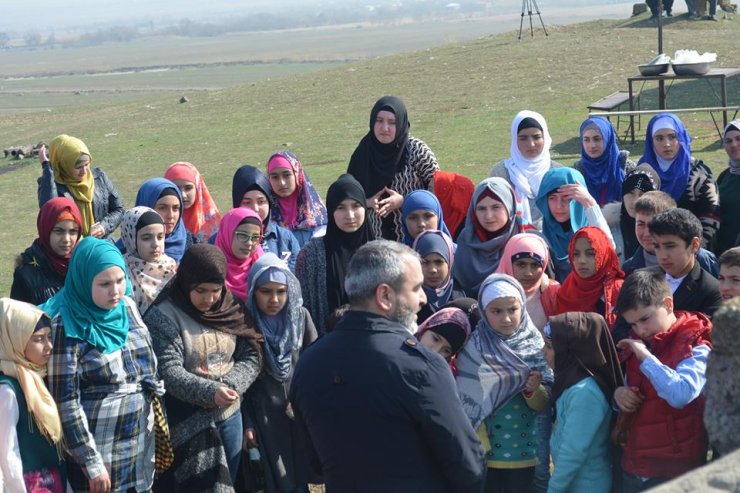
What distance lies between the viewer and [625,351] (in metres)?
4.66

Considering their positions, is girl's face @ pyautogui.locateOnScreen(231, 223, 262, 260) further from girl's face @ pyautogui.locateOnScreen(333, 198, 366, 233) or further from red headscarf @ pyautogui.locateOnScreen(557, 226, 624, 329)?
red headscarf @ pyautogui.locateOnScreen(557, 226, 624, 329)

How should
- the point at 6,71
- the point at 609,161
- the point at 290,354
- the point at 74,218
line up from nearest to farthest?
1. the point at 290,354
2. the point at 74,218
3. the point at 609,161
4. the point at 6,71

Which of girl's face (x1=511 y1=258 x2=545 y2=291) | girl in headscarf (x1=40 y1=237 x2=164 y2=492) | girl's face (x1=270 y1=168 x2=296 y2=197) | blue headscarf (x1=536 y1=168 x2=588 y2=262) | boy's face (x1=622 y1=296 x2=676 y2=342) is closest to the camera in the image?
boy's face (x1=622 y1=296 x2=676 y2=342)

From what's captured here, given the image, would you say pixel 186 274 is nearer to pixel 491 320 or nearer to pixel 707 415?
Result: pixel 491 320

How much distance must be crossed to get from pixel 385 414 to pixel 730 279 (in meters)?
2.05

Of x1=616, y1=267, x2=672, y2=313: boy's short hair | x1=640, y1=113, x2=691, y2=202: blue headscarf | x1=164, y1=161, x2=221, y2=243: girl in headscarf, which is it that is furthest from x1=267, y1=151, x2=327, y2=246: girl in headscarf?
x1=616, y1=267, x2=672, y2=313: boy's short hair

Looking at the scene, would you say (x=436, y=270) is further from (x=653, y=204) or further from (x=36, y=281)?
(x=36, y=281)

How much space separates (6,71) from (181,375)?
97380mm

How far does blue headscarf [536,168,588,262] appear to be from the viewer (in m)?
6.17

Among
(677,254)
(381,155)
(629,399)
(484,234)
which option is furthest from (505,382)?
(381,155)

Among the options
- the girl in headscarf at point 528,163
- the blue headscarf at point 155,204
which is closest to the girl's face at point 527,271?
the girl in headscarf at point 528,163

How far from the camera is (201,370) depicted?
196 inches

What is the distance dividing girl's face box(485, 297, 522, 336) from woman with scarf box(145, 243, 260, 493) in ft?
3.95

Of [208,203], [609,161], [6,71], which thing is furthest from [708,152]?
[6,71]
